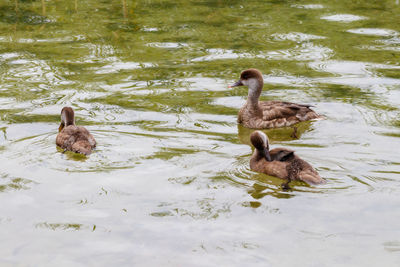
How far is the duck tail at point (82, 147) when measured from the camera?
912 centimetres

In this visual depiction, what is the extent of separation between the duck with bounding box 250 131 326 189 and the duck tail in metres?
2.13

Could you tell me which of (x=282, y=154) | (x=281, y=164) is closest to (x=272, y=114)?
(x=282, y=154)

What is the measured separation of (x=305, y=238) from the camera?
6.62 m

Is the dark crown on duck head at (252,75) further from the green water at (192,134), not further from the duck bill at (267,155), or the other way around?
the duck bill at (267,155)

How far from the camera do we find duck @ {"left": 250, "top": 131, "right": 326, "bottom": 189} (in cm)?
788

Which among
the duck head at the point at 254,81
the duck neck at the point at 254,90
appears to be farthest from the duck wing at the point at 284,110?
the duck head at the point at 254,81

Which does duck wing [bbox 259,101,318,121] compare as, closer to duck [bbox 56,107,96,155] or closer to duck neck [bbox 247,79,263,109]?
duck neck [bbox 247,79,263,109]

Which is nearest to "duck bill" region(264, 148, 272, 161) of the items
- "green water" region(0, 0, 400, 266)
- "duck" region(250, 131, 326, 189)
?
"duck" region(250, 131, 326, 189)

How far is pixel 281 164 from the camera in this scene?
26.9 feet

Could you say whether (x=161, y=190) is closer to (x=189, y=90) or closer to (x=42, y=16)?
(x=189, y=90)

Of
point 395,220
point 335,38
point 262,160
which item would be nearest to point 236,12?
point 335,38

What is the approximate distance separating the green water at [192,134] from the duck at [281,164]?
12 cm

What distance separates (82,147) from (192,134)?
1.61 metres

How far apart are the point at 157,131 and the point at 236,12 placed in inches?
315
